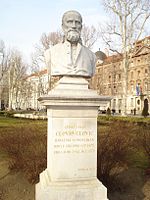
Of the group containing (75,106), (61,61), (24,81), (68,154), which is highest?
(24,81)

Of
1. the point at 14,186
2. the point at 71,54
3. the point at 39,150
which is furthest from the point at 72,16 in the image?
the point at 14,186

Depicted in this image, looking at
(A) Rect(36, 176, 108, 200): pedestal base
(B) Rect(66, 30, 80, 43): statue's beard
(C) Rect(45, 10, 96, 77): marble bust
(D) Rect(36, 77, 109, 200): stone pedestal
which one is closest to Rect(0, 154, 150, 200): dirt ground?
(A) Rect(36, 176, 108, 200): pedestal base

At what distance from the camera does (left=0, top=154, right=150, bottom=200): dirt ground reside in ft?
22.6

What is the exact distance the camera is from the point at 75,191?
506 cm

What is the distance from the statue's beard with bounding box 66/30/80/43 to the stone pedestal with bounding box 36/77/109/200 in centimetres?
77

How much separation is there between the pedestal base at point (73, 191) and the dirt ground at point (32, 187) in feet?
5.97

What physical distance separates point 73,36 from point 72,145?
2.12 m

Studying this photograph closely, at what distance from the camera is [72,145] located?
16.9ft

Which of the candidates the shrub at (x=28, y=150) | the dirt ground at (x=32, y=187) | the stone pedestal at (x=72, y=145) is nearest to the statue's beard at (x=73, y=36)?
the stone pedestal at (x=72, y=145)

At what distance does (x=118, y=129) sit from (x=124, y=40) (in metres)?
18.2

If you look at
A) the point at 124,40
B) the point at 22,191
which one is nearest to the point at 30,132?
the point at 22,191

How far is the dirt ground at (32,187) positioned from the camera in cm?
690

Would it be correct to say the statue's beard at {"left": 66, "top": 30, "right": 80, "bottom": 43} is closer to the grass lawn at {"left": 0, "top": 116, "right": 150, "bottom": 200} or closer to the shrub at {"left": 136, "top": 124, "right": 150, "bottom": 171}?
the grass lawn at {"left": 0, "top": 116, "right": 150, "bottom": 200}

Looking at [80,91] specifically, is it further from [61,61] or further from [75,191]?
[75,191]
